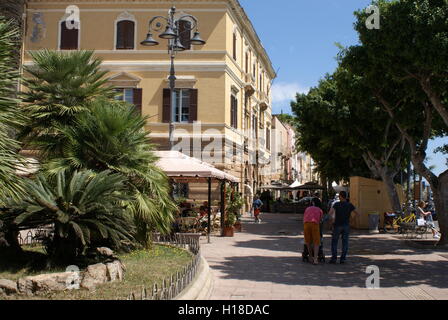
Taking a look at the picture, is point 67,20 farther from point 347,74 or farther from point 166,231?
point 166,231

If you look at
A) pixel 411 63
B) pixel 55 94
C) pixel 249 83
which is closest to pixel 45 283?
pixel 55 94

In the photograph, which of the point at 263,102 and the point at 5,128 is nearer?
the point at 5,128

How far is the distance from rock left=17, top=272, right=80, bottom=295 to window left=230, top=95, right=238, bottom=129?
2246 centimetres

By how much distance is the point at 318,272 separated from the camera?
1080 cm

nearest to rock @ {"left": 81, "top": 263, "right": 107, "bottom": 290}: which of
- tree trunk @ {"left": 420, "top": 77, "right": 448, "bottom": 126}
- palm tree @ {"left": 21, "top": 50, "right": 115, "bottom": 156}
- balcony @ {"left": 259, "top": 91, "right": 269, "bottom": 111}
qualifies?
palm tree @ {"left": 21, "top": 50, "right": 115, "bottom": 156}

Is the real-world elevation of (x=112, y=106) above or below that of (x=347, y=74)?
below

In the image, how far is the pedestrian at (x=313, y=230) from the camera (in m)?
11.8

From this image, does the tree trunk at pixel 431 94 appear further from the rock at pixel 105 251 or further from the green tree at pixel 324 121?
the rock at pixel 105 251

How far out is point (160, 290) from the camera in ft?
21.2

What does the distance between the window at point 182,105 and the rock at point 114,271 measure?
1958 cm

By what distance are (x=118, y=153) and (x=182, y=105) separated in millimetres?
17614

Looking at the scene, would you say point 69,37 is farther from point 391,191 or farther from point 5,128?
point 5,128
